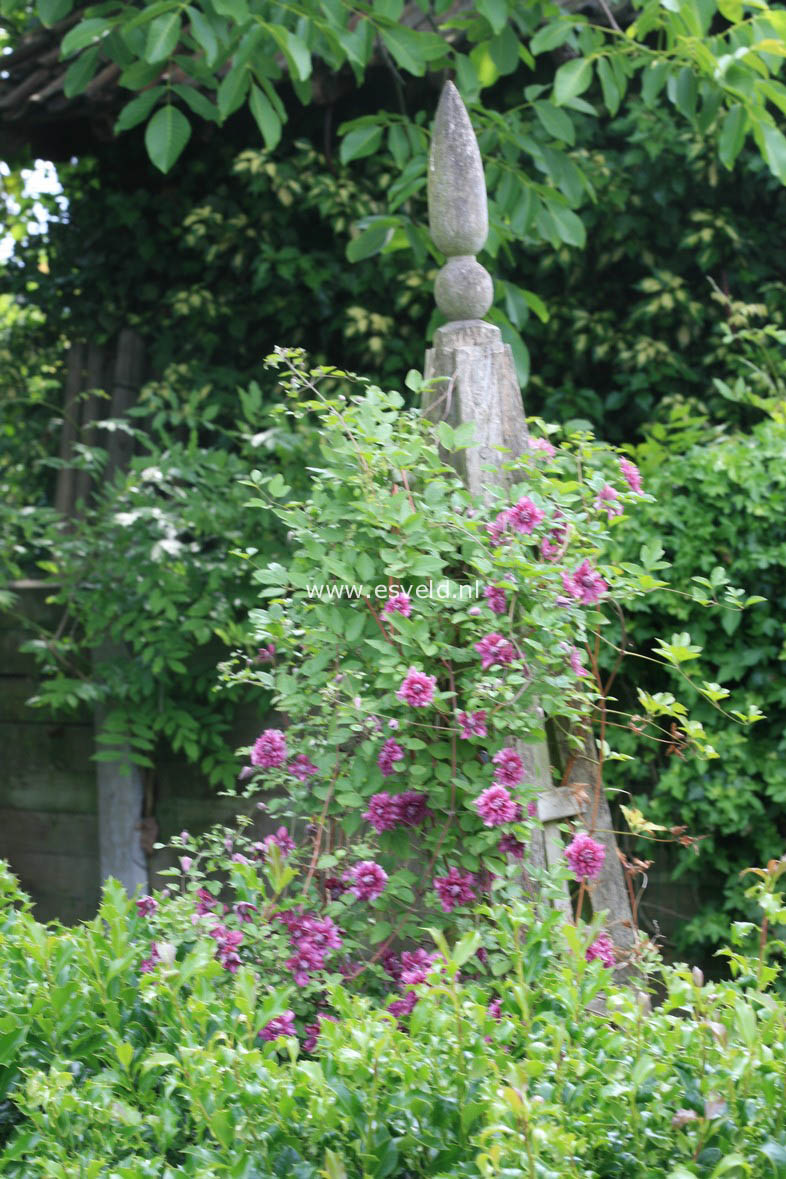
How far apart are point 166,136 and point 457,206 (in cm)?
108

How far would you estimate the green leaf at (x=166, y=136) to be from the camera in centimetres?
313

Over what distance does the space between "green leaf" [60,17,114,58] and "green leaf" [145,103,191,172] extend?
25 cm

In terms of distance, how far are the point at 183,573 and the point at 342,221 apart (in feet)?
6.01

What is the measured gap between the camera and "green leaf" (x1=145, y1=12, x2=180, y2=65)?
294 centimetres

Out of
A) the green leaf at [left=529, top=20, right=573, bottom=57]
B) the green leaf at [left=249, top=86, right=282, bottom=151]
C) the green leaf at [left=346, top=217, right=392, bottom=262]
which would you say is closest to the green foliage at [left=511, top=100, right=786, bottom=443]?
the green leaf at [left=346, top=217, right=392, bottom=262]

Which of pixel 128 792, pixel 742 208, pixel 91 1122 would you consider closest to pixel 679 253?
pixel 742 208

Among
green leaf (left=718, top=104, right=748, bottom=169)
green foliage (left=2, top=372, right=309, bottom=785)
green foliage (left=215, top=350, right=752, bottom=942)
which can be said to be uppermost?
green leaf (left=718, top=104, right=748, bottom=169)

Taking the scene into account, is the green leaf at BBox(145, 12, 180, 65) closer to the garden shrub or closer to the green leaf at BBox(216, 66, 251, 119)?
the green leaf at BBox(216, 66, 251, 119)

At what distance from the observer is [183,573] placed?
3.86m

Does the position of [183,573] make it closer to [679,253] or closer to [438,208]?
[438,208]

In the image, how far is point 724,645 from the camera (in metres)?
3.31

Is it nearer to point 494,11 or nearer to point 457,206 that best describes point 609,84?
point 494,11

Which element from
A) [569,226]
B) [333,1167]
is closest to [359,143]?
[569,226]

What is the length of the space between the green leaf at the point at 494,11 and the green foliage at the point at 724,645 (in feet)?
4.43
